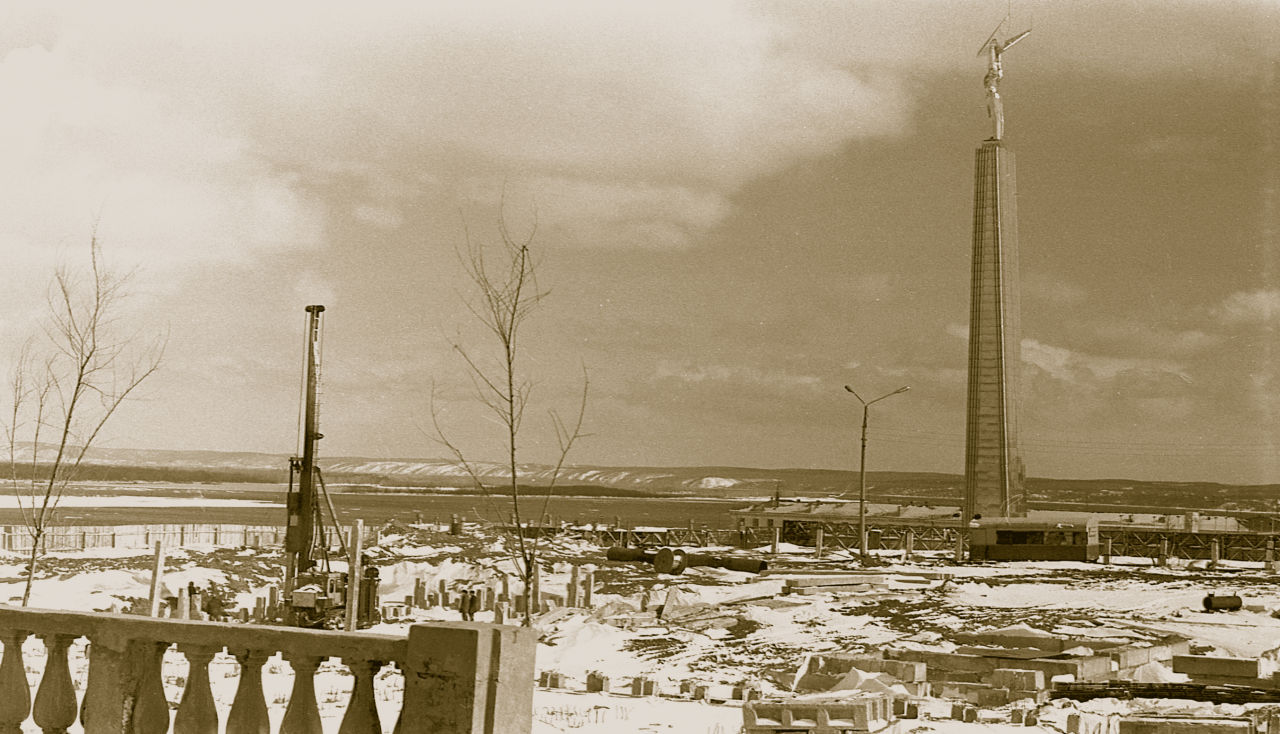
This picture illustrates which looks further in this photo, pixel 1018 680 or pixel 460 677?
pixel 1018 680

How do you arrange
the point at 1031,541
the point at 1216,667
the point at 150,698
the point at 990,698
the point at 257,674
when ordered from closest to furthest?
the point at 257,674 → the point at 150,698 → the point at 990,698 → the point at 1216,667 → the point at 1031,541

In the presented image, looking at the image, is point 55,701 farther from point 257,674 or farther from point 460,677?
point 460,677

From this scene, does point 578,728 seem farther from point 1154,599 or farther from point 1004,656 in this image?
point 1154,599

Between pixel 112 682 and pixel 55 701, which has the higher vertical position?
pixel 112 682

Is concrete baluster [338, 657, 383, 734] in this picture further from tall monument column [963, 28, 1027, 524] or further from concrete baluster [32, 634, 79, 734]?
tall monument column [963, 28, 1027, 524]

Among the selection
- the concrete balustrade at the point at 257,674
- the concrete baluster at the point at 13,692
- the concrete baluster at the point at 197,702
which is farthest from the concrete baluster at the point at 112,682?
the concrete baluster at the point at 13,692

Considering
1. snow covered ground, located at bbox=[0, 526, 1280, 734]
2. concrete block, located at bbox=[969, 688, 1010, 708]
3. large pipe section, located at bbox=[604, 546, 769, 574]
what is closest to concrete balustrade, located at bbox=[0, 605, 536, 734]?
snow covered ground, located at bbox=[0, 526, 1280, 734]

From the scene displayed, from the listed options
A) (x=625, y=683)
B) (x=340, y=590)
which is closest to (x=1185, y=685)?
(x=625, y=683)

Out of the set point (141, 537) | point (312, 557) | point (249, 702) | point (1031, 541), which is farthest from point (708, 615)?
point (1031, 541)
